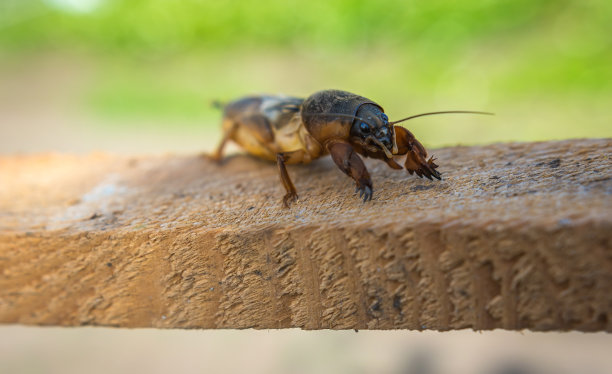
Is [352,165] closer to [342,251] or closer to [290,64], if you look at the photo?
[342,251]

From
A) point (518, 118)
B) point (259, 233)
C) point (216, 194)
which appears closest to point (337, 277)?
point (259, 233)

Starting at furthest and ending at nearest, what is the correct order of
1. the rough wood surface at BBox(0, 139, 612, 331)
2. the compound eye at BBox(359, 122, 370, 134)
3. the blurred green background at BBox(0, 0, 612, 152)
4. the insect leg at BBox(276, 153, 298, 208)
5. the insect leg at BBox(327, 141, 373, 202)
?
the blurred green background at BBox(0, 0, 612, 152) → the compound eye at BBox(359, 122, 370, 134) → the insect leg at BBox(276, 153, 298, 208) → the insect leg at BBox(327, 141, 373, 202) → the rough wood surface at BBox(0, 139, 612, 331)

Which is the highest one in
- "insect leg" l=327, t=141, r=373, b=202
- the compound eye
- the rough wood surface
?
the compound eye

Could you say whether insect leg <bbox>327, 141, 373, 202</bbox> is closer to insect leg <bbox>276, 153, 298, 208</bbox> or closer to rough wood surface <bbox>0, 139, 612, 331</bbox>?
rough wood surface <bbox>0, 139, 612, 331</bbox>

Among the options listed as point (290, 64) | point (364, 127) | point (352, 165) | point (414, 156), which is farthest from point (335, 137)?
point (290, 64)

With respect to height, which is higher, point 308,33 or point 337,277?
point 308,33

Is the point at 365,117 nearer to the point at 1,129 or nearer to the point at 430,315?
the point at 430,315

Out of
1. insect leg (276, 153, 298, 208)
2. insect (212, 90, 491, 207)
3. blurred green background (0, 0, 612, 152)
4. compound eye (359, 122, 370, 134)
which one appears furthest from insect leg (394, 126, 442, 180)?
blurred green background (0, 0, 612, 152)
